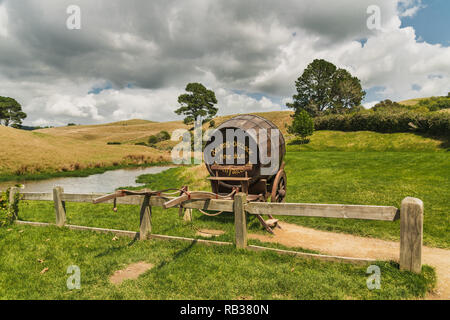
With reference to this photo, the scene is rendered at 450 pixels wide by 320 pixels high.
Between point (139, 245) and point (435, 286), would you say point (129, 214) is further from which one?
point (435, 286)

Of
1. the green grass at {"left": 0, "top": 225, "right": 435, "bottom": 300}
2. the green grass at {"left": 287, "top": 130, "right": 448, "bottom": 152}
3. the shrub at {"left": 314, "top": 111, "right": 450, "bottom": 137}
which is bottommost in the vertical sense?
the green grass at {"left": 0, "top": 225, "right": 435, "bottom": 300}

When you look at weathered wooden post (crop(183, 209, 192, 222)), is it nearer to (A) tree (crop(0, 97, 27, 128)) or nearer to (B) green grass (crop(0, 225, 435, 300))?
(B) green grass (crop(0, 225, 435, 300))

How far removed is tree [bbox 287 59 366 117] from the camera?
58.1 m

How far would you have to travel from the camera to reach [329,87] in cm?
5956

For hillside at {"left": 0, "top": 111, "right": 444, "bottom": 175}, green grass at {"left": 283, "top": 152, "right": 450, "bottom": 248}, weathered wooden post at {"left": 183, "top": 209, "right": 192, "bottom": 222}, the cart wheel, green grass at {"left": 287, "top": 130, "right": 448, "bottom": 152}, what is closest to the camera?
green grass at {"left": 283, "top": 152, "right": 450, "bottom": 248}

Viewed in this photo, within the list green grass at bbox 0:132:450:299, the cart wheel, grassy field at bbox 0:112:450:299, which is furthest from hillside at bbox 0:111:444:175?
the cart wheel

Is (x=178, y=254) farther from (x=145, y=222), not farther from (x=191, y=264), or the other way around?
(x=145, y=222)

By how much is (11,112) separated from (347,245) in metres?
110

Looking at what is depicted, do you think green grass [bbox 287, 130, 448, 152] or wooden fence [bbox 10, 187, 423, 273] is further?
green grass [bbox 287, 130, 448, 152]

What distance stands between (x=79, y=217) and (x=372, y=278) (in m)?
10.2

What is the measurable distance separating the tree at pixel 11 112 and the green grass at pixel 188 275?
102m

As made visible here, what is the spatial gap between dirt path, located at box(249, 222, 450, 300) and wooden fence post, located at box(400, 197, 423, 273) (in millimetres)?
901

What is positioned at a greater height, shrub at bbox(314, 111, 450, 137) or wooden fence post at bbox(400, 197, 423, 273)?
shrub at bbox(314, 111, 450, 137)
